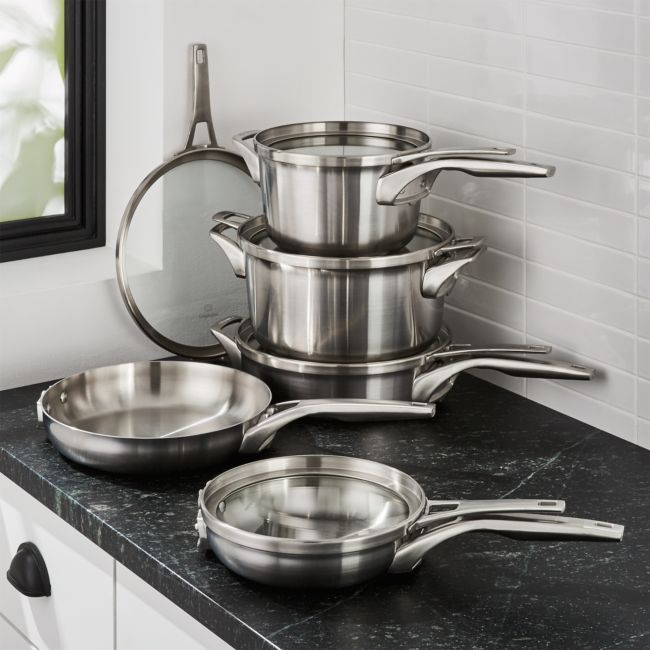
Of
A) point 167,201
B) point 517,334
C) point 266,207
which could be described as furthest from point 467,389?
point 167,201

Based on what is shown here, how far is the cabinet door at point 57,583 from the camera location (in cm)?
136

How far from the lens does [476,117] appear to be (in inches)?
66.0

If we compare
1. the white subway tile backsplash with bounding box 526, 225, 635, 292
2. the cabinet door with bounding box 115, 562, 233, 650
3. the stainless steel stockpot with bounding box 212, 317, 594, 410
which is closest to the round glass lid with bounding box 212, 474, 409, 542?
the cabinet door with bounding box 115, 562, 233, 650

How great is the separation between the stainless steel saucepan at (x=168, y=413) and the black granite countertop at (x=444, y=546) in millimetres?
37

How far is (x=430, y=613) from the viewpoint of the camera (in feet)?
3.70

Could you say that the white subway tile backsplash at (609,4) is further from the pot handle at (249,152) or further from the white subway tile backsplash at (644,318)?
the pot handle at (249,152)

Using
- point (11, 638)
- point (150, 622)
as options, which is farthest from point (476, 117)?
point (11, 638)

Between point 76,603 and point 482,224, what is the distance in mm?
792

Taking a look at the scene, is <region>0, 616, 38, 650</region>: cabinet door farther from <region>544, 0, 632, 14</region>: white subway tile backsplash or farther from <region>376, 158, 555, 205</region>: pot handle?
<region>544, 0, 632, 14</region>: white subway tile backsplash

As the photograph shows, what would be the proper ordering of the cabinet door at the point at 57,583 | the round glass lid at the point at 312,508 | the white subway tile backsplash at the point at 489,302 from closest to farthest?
the round glass lid at the point at 312,508
the cabinet door at the point at 57,583
the white subway tile backsplash at the point at 489,302

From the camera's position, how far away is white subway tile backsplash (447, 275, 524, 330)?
168 cm

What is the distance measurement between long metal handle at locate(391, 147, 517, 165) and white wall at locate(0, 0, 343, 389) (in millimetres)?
449

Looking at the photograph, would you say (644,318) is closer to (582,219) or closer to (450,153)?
(582,219)

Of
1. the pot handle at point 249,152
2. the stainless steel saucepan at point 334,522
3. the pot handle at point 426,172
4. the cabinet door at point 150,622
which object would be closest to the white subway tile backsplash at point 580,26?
the pot handle at point 426,172
